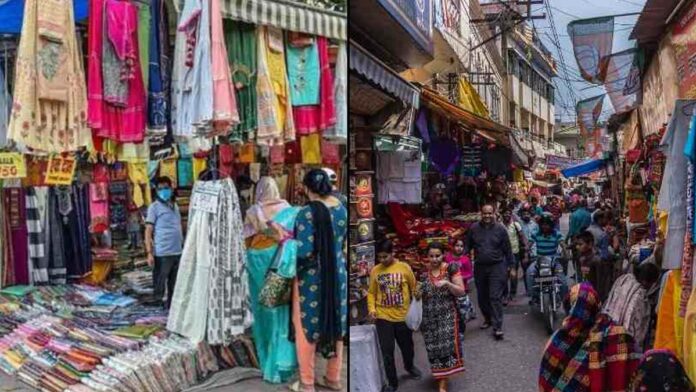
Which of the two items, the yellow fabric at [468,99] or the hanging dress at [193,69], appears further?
the yellow fabric at [468,99]

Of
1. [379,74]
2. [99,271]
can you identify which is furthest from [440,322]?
[99,271]

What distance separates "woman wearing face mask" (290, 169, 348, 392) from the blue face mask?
7.19ft

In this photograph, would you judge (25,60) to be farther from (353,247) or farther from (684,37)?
(684,37)

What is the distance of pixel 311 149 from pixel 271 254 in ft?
2.55

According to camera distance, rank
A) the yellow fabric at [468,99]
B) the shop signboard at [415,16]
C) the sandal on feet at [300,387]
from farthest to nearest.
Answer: the yellow fabric at [468,99], the shop signboard at [415,16], the sandal on feet at [300,387]

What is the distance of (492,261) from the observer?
7.18m

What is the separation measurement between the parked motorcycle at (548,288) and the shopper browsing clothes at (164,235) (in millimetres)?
4055

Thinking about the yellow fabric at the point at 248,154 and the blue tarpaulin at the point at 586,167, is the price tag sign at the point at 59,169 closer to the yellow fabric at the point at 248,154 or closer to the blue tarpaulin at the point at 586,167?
the yellow fabric at the point at 248,154

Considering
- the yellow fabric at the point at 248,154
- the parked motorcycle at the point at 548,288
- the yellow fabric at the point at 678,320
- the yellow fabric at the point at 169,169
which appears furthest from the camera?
the parked motorcycle at the point at 548,288

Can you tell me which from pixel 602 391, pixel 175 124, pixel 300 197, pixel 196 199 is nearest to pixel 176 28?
pixel 175 124

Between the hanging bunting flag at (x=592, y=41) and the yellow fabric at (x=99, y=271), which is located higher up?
the hanging bunting flag at (x=592, y=41)

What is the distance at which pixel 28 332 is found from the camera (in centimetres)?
532

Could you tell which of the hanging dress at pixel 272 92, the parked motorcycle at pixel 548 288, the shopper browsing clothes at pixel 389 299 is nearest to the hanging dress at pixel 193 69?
the hanging dress at pixel 272 92

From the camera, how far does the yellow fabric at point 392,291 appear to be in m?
5.40
